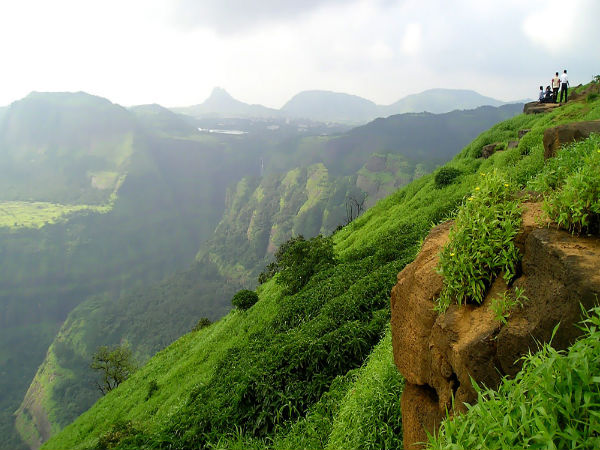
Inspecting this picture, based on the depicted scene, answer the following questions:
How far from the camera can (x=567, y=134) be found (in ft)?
31.0

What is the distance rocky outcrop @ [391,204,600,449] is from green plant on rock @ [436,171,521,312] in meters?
0.12

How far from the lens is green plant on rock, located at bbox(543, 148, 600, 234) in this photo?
11.2ft

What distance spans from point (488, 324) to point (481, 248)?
80 centimetres

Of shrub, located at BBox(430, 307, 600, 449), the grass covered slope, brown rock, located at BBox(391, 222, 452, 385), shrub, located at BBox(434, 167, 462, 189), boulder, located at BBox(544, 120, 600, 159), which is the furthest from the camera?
shrub, located at BBox(434, 167, 462, 189)

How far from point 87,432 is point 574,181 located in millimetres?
27158

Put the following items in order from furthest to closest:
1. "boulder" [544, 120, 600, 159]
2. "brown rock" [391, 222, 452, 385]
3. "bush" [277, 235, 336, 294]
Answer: "bush" [277, 235, 336, 294], "boulder" [544, 120, 600, 159], "brown rock" [391, 222, 452, 385]

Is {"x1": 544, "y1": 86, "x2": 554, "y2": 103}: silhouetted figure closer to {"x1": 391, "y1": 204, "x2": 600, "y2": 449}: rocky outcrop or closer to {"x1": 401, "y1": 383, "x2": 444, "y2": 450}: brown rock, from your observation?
{"x1": 391, "y1": 204, "x2": 600, "y2": 449}: rocky outcrop

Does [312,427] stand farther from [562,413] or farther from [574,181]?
[574,181]

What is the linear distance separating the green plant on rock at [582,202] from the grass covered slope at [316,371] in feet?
3.11

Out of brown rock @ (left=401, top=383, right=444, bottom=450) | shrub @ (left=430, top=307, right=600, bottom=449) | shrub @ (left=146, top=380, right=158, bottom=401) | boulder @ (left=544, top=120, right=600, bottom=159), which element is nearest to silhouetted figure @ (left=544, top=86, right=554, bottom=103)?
boulder @ (left=544, top=120, right=600, bottom=159)

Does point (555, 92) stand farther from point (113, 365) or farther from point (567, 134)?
point (113, 365)

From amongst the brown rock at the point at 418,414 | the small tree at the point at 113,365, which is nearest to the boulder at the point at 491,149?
the brown rock at the point at 418,414

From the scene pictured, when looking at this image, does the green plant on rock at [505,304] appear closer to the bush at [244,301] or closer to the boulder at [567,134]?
the boulder at [567,134]

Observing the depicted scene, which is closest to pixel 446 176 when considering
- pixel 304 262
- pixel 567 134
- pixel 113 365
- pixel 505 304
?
pixel 304 262
